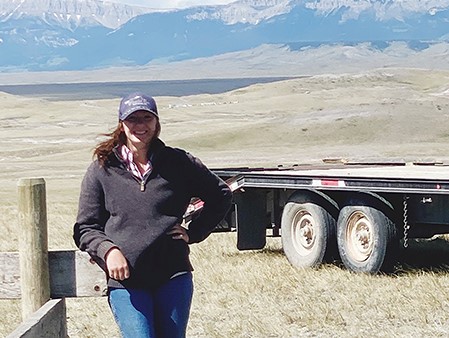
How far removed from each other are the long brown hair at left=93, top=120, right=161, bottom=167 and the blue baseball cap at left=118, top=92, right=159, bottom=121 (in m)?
0.06

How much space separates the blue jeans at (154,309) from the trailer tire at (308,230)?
5.63 m

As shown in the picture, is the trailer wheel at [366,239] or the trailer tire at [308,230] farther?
the trailer tire at [308,230]

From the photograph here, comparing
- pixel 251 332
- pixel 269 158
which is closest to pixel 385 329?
pixel 251 332

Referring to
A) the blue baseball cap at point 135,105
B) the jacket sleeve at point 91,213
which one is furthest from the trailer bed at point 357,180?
the jacket sleeve at point 91,213

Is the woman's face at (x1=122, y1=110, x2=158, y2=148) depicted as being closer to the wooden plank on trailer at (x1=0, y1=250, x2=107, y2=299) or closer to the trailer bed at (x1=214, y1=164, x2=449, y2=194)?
the wooden plank on trailer at (x1=0, y1=250, x2=107, y2=299)

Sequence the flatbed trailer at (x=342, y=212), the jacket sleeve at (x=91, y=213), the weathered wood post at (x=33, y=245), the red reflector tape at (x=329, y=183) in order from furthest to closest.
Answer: the red reflector tape at (x=329, y=183), the flatbed trailer at (x=342, y=212), the weathered wood post at (x=33, y=245), the jacket sleeve at (x=91, y=213)

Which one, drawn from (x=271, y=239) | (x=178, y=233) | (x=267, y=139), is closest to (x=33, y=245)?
(x=178, y=233)

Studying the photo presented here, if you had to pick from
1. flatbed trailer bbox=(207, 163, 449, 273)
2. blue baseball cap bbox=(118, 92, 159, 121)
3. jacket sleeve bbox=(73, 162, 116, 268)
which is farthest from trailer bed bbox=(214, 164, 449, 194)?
jacket sleeve bbox=(73, 162, 116, 268)

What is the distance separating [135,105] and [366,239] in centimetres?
542

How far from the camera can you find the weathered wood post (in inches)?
191

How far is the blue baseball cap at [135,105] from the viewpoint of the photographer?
181 inches

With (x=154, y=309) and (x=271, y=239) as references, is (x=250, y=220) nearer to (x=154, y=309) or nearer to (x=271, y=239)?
(x=271, y=239)

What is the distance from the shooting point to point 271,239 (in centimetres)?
1339

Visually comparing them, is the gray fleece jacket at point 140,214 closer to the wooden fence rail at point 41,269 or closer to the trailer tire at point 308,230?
the wooden fence rail at point 41,269
